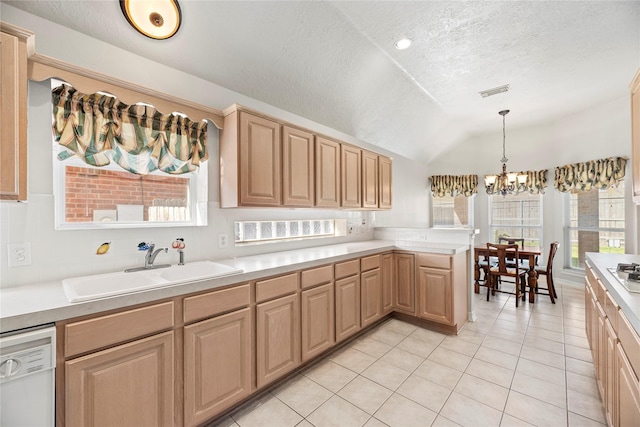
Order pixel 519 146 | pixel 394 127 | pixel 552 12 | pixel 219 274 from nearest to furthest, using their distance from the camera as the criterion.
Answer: pixel 219 274 < pixel 552 12 < pixel 394 127 < pixel 519 146

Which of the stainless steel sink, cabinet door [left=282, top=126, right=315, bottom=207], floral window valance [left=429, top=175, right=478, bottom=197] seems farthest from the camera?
floral window valance [left=429, top=175, right=478, bottom=197]

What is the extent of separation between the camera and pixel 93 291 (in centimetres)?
155

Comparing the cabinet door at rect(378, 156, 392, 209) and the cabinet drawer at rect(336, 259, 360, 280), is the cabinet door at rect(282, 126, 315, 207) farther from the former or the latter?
the cabinet door at rect(378, 156, 392, 209)

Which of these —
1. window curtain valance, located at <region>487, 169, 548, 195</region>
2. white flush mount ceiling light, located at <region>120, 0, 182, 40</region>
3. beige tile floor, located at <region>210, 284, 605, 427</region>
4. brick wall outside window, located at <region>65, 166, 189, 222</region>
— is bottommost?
beige tile floor, located at <region>210, 284, 605, 427</region>

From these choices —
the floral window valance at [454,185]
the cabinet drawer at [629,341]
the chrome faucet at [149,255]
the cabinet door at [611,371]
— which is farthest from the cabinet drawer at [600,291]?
the floral window valance at [454,185]

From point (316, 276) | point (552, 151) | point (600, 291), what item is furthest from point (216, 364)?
point (552, 151)

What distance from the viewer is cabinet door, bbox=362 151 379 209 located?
3428 millimetres

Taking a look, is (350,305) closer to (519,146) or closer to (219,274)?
(219,274)

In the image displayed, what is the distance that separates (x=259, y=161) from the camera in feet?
7.48

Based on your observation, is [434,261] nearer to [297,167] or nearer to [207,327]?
[297,167]

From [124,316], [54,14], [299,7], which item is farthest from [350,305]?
[54,14]

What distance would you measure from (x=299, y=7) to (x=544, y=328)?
4.04 m

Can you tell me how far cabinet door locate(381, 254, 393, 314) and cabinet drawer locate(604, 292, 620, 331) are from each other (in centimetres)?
179

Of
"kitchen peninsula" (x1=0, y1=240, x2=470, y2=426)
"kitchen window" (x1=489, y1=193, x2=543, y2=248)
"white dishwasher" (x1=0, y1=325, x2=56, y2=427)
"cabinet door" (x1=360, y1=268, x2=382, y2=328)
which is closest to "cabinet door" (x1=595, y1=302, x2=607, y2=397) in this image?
"kitchen peninsula" (x1=0, y1=240, x2=470, y2=426)
